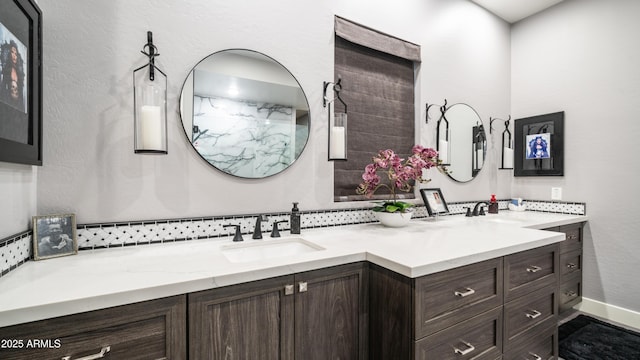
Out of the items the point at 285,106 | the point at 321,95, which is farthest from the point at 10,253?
the point at 321,95

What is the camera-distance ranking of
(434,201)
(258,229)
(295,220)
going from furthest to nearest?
(434,201) → (295,220) → (258,229)

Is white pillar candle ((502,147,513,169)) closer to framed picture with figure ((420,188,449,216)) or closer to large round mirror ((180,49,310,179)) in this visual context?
framed picture with figure ((420,188,449,216))

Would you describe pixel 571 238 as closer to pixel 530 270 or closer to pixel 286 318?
pixel 530 270

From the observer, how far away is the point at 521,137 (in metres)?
3.04

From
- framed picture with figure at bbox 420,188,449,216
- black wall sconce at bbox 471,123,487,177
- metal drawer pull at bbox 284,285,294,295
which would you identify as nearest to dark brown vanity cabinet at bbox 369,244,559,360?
metal drawer pull at bbox 284,285,294,295

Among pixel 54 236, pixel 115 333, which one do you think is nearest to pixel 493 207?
pixel 115 333

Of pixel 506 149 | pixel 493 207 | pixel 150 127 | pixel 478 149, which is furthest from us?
pixel 506 149

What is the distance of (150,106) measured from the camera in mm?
1315

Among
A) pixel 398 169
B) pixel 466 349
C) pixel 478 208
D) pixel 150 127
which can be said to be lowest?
pixel 466 349

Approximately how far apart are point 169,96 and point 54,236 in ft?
2.61

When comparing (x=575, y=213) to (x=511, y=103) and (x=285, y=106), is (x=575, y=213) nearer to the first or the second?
(x=511, y=103)

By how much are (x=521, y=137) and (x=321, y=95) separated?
2.44m

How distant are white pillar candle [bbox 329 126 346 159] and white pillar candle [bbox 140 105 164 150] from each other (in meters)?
0.98

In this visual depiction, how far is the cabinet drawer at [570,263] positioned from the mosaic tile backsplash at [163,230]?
179 centimetres
